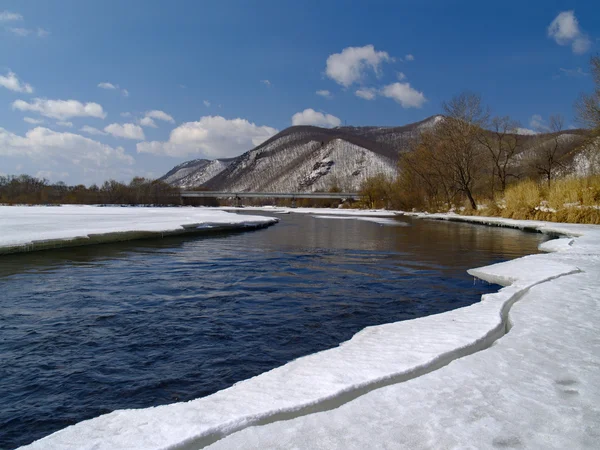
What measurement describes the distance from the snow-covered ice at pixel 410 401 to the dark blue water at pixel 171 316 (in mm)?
749

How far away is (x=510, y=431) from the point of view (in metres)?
2.37

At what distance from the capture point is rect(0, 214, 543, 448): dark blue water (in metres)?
3.63

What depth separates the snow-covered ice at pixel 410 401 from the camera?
2.34 metres

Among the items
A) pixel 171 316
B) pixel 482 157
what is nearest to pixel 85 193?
pixel 482 157

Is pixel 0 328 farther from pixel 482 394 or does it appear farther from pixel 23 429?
pixel 482 394

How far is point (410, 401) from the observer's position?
278 centimetres

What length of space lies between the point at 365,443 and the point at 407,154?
56272mm

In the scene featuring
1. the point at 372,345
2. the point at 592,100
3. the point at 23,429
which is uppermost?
the point at 592,100

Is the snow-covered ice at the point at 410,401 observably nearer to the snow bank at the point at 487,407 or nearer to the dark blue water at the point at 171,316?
the snow bank at the point at 487,407

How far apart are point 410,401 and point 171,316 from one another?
409cm

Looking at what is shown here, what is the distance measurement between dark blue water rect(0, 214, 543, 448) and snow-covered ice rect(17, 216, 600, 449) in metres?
0.75

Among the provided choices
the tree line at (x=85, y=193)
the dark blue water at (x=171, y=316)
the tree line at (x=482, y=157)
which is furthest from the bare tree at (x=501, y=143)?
the tree line at (x=85, y=193)

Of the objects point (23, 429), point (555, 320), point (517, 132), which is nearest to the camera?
point (23, 429)

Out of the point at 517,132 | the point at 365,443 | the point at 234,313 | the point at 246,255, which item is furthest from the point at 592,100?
the point at 365,443
